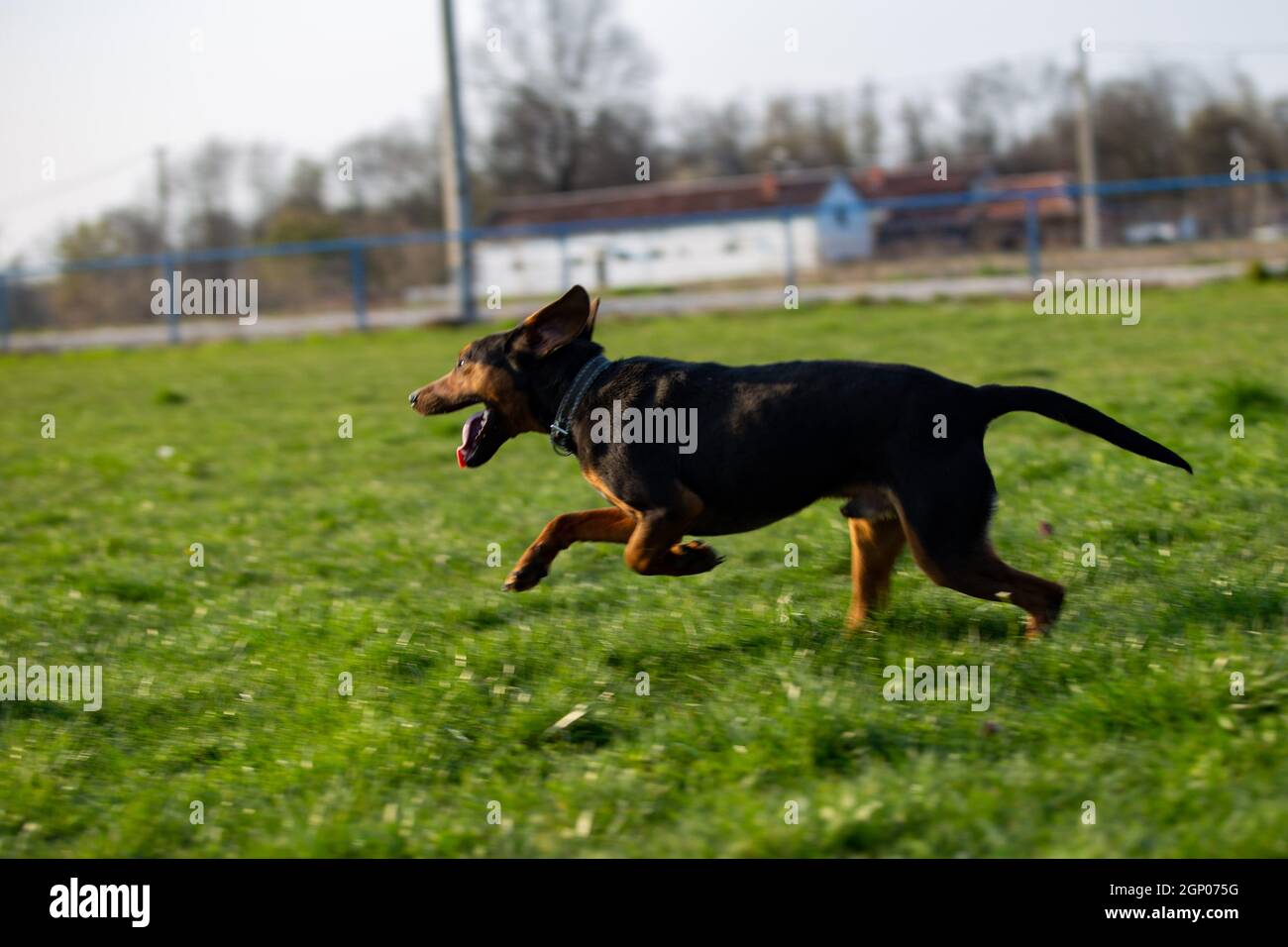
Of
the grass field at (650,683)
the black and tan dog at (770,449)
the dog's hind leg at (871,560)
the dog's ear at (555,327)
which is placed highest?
the dog's ear at (555,327)

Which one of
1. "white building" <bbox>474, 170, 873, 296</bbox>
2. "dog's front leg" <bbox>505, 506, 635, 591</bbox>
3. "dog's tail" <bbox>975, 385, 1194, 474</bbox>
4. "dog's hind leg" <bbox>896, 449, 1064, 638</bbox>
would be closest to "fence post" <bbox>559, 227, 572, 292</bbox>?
"white building" <bbox>474, 170, 873, 296</bbox>

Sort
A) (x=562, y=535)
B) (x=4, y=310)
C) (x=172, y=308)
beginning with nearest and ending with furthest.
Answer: (x=562, y=535), (x=172, y=308), (x=4, y=310)

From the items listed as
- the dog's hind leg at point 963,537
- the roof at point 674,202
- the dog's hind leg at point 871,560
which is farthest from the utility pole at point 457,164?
the roof at point 674,202

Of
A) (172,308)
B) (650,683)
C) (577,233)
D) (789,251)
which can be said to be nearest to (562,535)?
(650,683)

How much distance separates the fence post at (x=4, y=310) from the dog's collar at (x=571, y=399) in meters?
29.1

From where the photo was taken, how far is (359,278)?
91.2ft

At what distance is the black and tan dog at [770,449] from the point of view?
433 cm

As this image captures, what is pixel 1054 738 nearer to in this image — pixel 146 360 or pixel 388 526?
pixel 388 526

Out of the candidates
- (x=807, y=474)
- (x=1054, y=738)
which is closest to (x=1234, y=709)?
(x=1054, y=738)

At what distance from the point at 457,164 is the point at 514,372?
2234 cm

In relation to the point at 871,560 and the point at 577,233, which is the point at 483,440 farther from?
the point at 577,233

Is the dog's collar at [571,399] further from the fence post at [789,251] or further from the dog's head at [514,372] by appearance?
the fence post at [789,251]

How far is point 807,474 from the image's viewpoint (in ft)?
14.8

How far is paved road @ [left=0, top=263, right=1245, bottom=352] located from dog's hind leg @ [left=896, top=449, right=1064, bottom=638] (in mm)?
18946
